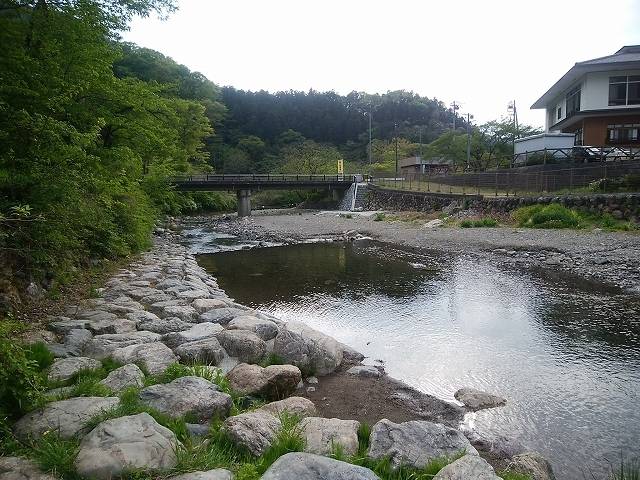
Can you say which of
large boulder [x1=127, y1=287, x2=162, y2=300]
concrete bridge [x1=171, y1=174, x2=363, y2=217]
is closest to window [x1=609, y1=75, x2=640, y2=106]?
concrete bridge [x1=171, y1=174, x2=363, y2=217]

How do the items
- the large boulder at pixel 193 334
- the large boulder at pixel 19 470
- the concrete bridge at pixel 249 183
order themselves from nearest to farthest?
the large boulder at pixel 19 470, the large boulder at pixel 193 334, the concrete bridge at pixel 249 183

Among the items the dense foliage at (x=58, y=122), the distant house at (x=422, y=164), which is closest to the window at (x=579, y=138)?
the distant house at (x=422, y=164)

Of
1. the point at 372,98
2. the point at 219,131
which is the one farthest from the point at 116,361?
the point at 372,98

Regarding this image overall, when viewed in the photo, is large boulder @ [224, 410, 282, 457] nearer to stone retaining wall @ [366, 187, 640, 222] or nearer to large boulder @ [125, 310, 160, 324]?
large boulder @ [125, 310, 160, 324]

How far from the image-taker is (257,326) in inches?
257

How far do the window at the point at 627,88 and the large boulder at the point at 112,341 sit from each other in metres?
34.4

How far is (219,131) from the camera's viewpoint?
89.1 meters

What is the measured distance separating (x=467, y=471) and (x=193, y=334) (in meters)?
4.12

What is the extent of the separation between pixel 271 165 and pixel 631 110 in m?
58.8

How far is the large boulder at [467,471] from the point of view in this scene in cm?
312

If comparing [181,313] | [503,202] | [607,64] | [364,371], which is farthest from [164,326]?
[607,64]

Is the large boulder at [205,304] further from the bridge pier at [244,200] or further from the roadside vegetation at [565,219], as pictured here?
the bridge pier at [244,200]

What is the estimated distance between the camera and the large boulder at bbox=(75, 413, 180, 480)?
2904 mm

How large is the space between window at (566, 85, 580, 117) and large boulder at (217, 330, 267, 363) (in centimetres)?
3326
